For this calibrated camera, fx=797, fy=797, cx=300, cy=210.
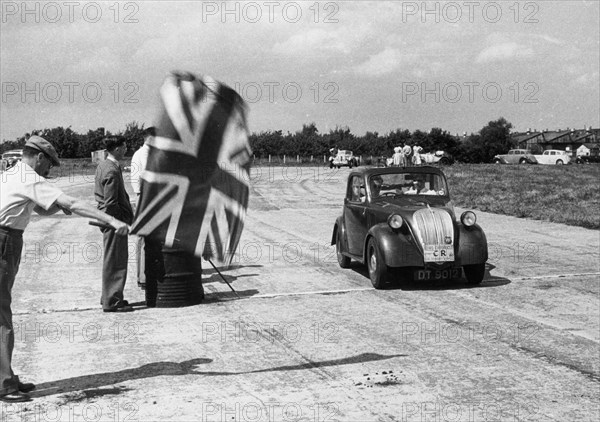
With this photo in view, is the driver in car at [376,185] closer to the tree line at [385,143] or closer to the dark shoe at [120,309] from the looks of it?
the dark shoe at [120,309]

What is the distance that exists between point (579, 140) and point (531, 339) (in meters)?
122

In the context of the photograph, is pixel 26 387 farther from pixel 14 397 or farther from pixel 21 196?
pixel 21 196

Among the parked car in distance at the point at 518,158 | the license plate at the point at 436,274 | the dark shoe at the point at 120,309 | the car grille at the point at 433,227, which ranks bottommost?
the dark shoe at the point at 120,309

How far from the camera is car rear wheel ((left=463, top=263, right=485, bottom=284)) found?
11.8 metres

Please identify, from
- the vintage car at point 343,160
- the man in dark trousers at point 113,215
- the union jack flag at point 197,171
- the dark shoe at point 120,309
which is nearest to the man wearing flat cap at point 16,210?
the union jack flag at point 197,171

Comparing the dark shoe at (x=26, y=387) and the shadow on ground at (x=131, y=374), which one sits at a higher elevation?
the dark shoe at (x=26, y=387)

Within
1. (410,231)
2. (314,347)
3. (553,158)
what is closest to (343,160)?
(553,158)

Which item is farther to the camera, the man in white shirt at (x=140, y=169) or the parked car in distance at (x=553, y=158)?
the parked car in distance at (x=553, y=158)

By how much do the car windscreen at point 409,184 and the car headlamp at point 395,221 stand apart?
1265mm

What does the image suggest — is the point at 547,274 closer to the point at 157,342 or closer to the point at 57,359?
the point at 157,342

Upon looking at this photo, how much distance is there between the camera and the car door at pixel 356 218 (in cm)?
1273

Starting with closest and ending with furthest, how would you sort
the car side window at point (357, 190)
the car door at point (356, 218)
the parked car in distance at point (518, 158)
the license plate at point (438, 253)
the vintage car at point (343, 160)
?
the license plate at point (438, 253) < the car door at point (356, 218) < the car side window at point (357, 190) < the vintage car at point (343, 160) < the parked car in distance at point (518, 158)

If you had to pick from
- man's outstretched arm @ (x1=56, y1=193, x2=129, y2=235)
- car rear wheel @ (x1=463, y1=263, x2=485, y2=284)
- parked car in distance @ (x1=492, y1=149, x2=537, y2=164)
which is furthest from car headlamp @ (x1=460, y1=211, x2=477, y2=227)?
parked car in distance @ (x1=492, y1=149, x2=537, y2=164)

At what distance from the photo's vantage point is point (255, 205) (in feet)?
90.3
